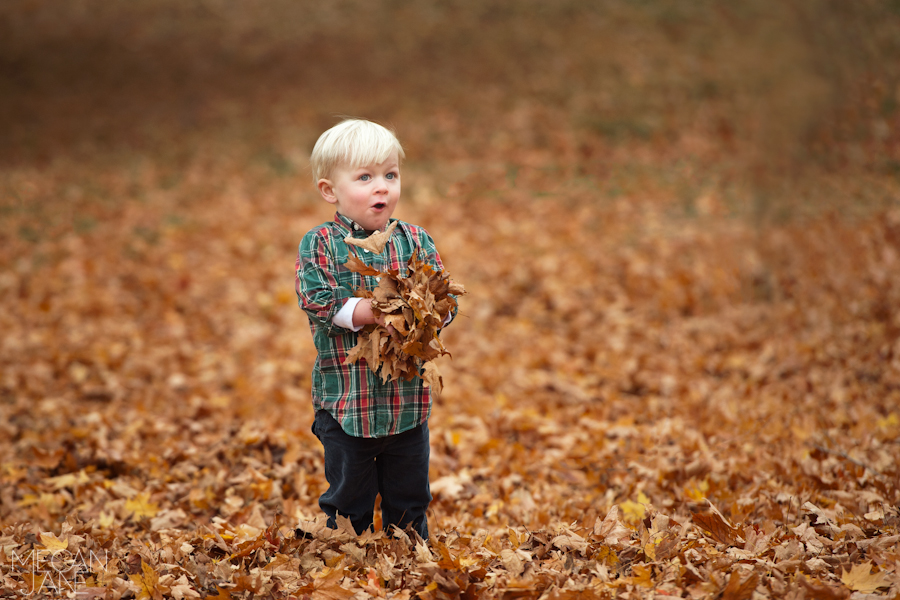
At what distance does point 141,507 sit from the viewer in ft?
13.4

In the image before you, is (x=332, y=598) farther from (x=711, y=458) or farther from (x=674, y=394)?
(x=674, y=394)

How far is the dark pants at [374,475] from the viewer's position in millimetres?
3068

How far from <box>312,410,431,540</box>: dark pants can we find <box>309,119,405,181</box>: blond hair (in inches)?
42.3

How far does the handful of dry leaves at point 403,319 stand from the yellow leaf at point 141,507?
199 centimetres

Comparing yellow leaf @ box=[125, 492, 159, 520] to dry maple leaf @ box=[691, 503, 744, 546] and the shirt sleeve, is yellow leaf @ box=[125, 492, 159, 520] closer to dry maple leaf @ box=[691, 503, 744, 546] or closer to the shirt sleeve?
the shirt sleeve

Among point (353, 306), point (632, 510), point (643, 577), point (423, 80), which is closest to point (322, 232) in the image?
point (353, 306)

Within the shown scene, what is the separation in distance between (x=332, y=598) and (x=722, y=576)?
59.9 inches

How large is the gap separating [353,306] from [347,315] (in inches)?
1.7

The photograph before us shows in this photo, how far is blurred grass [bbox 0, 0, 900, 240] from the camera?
324 inches

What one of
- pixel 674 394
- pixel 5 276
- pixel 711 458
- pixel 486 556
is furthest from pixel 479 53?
pixel 486 556

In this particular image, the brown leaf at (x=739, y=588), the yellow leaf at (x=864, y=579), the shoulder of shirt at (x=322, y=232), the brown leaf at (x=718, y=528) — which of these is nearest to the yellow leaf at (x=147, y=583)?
the shoulder of shirt at (x=322, y=232)

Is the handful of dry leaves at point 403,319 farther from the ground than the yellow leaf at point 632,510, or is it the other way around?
the handful of dry leaves at point 403,319

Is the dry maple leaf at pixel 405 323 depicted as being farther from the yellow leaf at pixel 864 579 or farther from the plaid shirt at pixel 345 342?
the yellow leaf at pixel 864 579

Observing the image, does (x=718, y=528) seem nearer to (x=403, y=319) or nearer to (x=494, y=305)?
(x=403, y=319)
